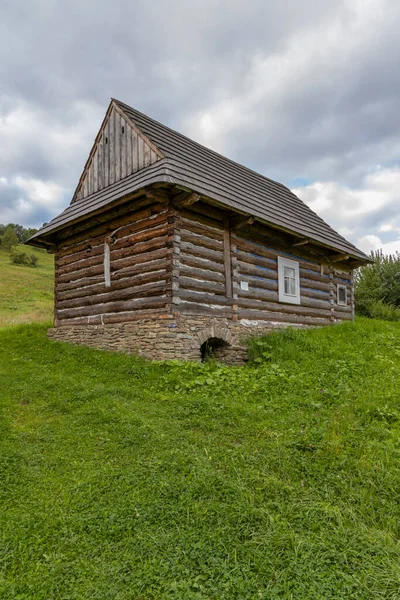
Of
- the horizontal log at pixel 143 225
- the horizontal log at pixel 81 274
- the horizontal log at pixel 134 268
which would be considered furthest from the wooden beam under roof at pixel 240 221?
the horizontal log at pixel 81 274

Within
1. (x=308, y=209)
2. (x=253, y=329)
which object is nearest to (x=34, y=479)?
(x=253, y=329)

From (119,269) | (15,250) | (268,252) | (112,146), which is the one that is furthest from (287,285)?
(15,250)

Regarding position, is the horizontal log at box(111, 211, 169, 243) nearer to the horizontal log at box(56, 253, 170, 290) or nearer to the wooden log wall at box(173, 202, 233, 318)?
the wooden log wall at box(173, 202, 233, 318)

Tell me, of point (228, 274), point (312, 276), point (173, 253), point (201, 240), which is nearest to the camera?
point (173, 253)

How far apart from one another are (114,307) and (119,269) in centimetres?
98

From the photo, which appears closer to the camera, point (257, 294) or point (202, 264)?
point (202, 264)

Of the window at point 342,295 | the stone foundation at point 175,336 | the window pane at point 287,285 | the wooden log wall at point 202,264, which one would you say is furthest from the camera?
the window at point 342,295

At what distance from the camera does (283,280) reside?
12000mm

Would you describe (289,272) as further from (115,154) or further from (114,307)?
(115,154)

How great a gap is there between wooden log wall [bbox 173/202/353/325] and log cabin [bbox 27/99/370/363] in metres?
0.03

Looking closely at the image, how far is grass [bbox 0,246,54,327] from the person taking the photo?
21.7m

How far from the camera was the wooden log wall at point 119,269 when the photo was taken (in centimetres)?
927

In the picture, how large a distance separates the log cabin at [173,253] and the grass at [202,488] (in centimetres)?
235

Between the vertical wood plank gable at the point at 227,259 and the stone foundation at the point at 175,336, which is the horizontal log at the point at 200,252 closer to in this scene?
the vertical wood plank gable at the point at 227,259
